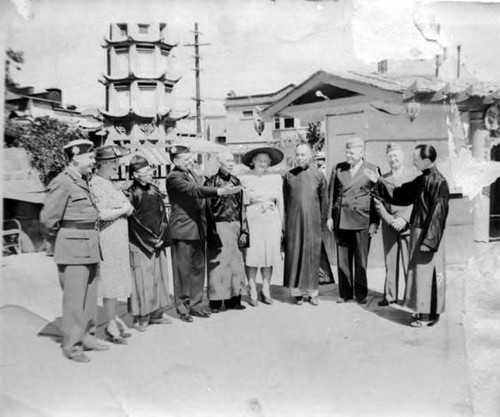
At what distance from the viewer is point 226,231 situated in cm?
401

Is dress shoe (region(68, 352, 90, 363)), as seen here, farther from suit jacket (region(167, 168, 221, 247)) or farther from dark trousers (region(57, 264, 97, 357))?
suit jacket (region(167, 168, 221, 247))

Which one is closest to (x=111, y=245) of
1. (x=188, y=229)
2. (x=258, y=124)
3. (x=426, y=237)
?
(x=188, y=229)

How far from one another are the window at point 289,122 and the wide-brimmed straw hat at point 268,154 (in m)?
0.21

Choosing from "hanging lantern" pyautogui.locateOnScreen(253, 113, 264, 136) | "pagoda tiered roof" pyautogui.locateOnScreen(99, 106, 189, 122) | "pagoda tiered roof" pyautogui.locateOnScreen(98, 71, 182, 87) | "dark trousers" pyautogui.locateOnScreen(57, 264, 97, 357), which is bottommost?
"dark trousers" pyautogui.locateOnScreen(57, 264, 97, 357)

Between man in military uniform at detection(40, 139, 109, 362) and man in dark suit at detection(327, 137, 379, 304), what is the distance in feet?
5.77

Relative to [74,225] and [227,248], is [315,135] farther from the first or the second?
[74,225]

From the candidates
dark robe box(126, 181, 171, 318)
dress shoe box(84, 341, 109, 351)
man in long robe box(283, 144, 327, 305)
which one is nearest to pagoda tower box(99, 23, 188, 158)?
dark robe box(126, 181, 171, 318)

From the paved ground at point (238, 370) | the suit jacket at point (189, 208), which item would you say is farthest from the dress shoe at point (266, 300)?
the suit jacket at point (189, 208)

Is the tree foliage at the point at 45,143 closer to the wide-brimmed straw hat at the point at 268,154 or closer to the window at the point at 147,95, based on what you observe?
the window at the point at 147,95

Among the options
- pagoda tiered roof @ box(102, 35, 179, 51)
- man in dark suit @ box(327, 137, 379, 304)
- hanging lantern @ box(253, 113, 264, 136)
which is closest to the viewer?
pagoda tiered roof @ box(102, 35, 179, 51)

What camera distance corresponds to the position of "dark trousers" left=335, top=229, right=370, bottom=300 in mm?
4102

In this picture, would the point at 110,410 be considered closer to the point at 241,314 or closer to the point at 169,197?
the point at 241,314

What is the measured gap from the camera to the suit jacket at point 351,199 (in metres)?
4.04

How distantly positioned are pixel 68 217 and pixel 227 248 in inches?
47.0
